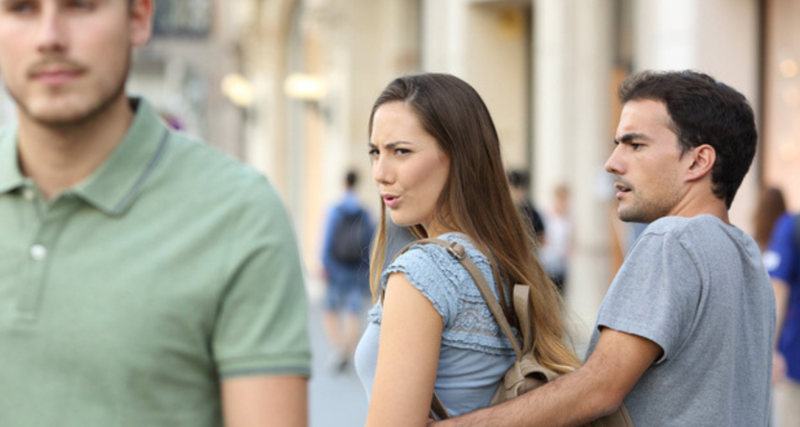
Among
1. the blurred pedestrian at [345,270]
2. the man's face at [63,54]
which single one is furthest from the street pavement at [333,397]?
the man's face at [63,54]

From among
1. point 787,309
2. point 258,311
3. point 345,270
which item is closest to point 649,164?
point 258,311

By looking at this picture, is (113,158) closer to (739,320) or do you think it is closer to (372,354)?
(372,354)

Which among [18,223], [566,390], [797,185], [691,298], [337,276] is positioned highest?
[18,223]

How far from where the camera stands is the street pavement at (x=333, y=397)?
8898 mm

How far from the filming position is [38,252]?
1.89 metres

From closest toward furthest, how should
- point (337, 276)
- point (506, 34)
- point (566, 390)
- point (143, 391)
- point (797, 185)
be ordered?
point (143, 391) → point (566, 390) → point (797, 185) → point (337, 276) → point (506, 34)

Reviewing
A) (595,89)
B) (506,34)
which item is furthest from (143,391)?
(506,34)

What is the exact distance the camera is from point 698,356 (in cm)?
256

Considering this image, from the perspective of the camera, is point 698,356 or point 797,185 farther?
point 797,185

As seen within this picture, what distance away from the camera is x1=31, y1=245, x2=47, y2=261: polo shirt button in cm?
188

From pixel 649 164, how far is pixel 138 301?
4.33 ft

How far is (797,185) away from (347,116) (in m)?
10.6

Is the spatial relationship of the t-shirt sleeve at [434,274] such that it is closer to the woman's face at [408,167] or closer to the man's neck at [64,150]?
the woman's face at [408,167]

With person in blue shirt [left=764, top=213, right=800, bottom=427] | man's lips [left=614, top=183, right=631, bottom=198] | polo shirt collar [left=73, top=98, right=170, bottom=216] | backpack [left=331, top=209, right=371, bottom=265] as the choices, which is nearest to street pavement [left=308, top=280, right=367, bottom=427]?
backpack [left=331, top=209, right=371, bottom=265]
